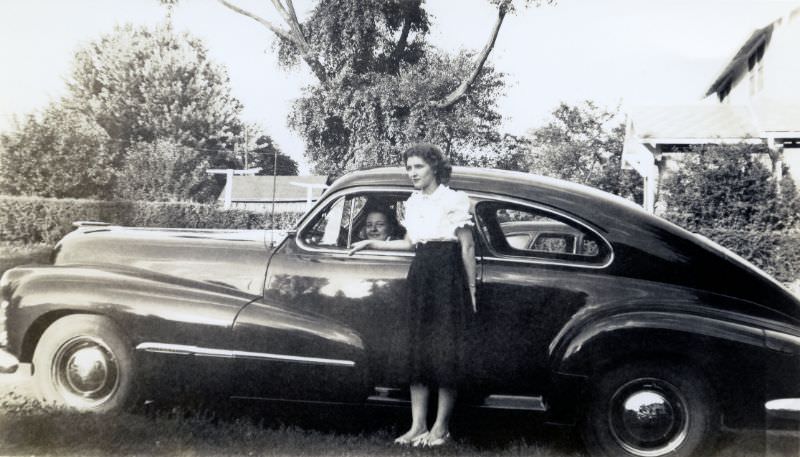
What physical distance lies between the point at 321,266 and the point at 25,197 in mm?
1870

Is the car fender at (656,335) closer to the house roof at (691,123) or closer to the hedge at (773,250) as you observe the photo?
the hedge at (773,250)

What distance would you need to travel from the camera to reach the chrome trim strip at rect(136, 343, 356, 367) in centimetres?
280

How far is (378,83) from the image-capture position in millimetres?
3473

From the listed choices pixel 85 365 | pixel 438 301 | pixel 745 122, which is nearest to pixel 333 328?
pixel 438 301

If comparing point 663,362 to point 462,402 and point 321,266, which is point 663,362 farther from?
point 321,266

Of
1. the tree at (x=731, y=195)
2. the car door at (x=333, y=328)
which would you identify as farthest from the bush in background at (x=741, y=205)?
the car door at (x=333, y=328)

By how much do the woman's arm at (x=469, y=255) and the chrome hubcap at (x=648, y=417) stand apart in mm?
764

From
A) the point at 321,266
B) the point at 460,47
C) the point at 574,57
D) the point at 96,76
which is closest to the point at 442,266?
the point at 321,266

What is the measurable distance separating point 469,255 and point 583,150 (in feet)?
4.30

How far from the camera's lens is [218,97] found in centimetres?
352

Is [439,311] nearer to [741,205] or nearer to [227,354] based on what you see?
[227,354]

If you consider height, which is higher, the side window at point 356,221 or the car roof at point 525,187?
the car roof at point 525,187

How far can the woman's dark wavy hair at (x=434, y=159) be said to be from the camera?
Result: 2.83m

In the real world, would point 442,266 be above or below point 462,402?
above
